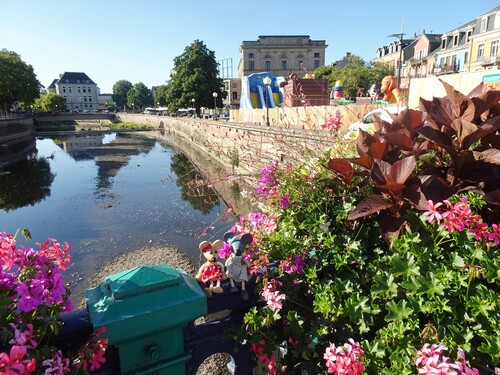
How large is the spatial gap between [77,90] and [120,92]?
14180mm

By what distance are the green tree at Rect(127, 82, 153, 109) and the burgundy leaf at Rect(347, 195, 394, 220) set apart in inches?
4515

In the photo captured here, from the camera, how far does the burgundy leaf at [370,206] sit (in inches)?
58.7

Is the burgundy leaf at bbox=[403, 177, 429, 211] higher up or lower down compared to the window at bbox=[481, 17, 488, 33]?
lower down

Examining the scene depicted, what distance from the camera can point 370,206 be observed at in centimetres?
153

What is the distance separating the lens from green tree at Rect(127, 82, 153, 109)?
10688cm

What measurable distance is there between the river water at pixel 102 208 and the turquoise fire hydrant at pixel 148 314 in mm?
3527

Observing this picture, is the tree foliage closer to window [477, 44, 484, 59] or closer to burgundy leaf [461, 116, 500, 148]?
window [477, 44, 484, 59]

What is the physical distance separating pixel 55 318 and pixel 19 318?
0.55 ft

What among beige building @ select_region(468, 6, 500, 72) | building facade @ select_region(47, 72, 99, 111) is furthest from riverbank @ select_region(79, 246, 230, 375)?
building facade @ select_region(47, 72, 99, 111)

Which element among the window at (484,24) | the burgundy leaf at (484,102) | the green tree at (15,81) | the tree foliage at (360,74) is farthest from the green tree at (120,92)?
the burgundy leaf at (484,102)

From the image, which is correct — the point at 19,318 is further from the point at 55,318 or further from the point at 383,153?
the point at 383,153

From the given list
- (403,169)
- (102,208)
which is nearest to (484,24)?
(102,208)

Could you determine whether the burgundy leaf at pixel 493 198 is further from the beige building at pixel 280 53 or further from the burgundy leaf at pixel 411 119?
the beige building at pixel 280 53

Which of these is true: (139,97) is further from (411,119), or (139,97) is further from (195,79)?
(411,119)
